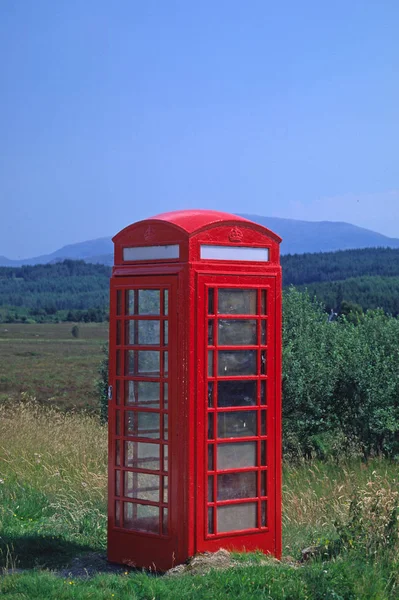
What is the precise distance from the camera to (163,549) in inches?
270

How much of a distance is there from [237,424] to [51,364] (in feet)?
132

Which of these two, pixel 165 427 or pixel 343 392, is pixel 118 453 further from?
pixel 343 392

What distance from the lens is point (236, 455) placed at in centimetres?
689

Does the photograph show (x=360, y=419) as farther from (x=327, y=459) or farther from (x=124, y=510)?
(x=124, y=510)

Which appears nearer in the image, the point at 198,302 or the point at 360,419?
the point at 198,302

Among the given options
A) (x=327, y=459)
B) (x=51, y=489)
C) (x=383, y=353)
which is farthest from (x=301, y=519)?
(x=383, y=353)

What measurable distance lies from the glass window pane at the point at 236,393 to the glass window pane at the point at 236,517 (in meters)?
0.82

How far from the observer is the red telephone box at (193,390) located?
6.65 meters

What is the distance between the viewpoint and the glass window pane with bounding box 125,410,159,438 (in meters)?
6.92

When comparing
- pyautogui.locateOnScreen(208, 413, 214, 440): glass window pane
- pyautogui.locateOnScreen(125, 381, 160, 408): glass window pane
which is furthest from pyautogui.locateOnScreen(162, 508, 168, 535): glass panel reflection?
pyautogui.locateOnScreen(125, 381, 160, 408): glass window pane

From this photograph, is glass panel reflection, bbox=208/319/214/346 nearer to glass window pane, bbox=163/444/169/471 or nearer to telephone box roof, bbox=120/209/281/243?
telephone box roof, bbox=120/209/281/243

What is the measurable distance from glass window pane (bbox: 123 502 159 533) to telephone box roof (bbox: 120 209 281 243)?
7.42ft

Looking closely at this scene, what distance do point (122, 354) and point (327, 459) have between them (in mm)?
6503

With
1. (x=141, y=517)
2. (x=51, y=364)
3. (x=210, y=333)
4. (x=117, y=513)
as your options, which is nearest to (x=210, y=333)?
(x=210, y=333)
